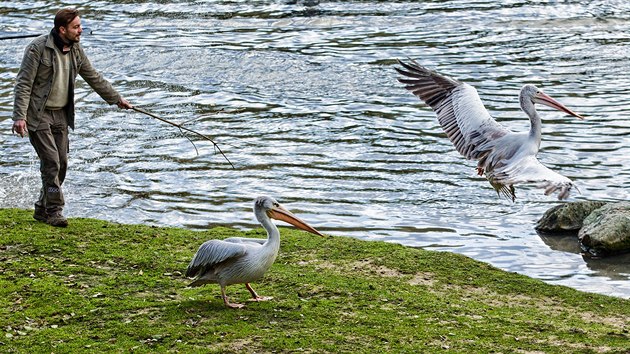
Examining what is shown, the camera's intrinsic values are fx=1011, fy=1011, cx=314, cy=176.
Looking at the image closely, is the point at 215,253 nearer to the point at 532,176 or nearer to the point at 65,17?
the point at 65,17

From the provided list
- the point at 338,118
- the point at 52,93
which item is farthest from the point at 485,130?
the point at 338,118

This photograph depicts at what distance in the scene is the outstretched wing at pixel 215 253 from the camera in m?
7.81

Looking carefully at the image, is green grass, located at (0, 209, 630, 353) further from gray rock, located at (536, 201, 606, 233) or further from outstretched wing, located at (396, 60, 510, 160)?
gray rock, located at (536, 201, 606, 233)

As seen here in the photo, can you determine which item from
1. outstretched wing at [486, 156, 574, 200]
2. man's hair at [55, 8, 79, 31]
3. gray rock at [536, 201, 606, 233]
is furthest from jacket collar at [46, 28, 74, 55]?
gray rock at [536, 201, 606, 233]

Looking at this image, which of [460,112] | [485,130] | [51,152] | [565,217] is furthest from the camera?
[565,217]

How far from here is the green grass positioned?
24.4 ft

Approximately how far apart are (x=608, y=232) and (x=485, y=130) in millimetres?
1842

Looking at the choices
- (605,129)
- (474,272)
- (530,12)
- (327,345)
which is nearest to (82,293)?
(327,345)

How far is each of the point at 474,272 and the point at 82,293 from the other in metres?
3.83

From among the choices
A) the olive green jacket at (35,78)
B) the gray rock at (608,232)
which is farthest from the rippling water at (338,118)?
the olive green jacket at (35,78)

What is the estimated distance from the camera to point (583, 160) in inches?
619

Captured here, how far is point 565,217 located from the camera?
12586mm

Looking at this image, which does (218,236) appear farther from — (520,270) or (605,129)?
(605,129)

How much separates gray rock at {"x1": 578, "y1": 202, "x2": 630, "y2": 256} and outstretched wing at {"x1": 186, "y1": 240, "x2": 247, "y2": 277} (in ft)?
17.9
